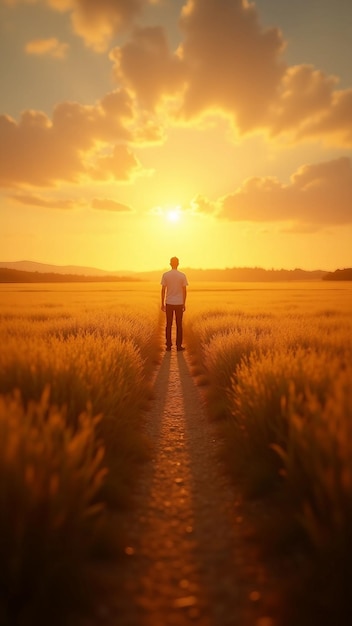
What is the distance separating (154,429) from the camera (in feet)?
18.1

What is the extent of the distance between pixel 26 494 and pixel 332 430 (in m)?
1.85

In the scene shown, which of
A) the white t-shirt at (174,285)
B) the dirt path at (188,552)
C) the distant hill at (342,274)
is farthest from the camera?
the distant hill at (342,274)

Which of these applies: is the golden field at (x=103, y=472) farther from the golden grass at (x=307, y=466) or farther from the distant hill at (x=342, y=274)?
the distant hill at (x=342, y=274)

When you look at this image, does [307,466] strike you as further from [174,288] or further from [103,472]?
[174,288]

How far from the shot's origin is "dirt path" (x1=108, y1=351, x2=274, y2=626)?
2.17 meters

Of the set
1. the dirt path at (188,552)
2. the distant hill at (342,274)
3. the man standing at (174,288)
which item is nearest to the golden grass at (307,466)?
the dirt path at (188,552)

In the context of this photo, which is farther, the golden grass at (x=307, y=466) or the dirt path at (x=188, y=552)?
the dirt path at (x=188, y=552)

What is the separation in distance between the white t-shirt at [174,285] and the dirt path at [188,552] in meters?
7.32

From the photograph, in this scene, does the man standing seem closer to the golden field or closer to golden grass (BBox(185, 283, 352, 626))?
golden grass (BBox(185, 283, 352, 626))

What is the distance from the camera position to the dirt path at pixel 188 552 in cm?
217

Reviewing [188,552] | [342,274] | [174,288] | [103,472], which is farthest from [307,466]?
[342,274]

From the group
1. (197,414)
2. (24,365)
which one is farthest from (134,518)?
(197,414)

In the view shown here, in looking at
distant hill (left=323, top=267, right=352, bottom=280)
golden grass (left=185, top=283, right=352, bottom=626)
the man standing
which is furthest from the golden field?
distant hill (left=323, top=267, right=352, bottom=280)

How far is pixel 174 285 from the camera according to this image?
463 inches
